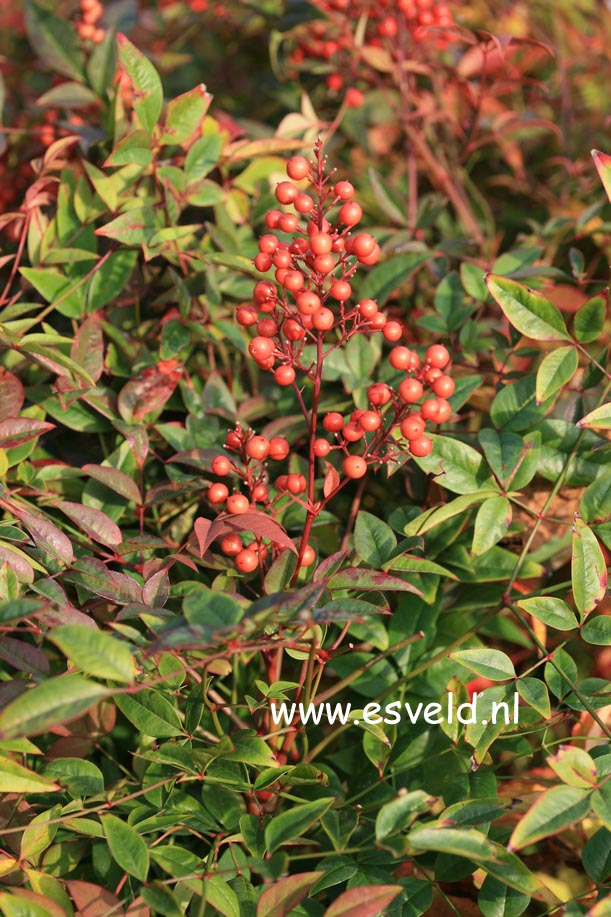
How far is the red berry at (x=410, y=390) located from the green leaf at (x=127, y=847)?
475 mm

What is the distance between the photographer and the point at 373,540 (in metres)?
0.92

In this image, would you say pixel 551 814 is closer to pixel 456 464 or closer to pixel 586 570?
pixel 586 570

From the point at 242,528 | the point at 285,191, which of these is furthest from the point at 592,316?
the point at 242,528

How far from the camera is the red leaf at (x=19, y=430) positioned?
962mm

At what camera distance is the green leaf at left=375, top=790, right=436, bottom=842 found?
2.44 ft

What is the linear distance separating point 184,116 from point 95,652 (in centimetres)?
76

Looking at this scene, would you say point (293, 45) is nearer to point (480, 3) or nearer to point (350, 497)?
point (480, 3)

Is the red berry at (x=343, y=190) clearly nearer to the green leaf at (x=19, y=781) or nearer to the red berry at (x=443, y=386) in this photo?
the red berry at (x=443, y=386)

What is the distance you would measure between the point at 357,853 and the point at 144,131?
34.3 inches

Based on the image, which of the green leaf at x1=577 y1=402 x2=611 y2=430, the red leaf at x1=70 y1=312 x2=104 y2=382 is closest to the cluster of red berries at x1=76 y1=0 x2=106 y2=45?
the red leaf at x1=70 y1=312 x2=104 y2=382

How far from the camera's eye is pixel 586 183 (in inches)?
63.2

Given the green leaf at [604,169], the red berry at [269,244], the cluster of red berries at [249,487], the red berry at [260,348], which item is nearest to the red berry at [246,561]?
the cluster of red berries at [249,487]

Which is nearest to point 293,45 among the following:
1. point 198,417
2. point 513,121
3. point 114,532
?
point 513,121

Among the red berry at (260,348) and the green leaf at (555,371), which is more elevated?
the red berry at (260,348)
